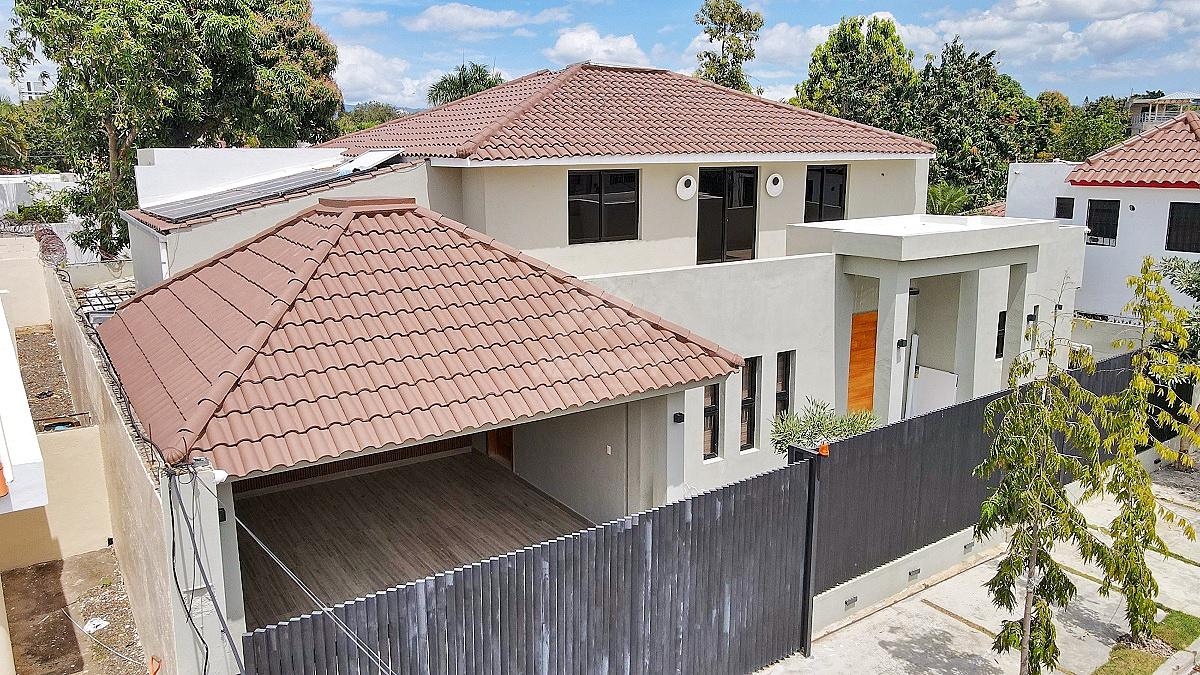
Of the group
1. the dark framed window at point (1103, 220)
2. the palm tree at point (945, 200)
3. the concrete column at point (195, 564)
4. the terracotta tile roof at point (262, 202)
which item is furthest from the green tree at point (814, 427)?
the palm tree at point (945, 200)

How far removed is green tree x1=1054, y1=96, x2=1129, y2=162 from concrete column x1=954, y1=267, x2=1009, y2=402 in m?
38.9

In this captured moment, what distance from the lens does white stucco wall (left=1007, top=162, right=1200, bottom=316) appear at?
23.3m

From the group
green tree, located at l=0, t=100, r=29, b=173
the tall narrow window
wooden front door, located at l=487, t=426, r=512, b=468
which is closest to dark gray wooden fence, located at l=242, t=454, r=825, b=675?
the tall narrow window

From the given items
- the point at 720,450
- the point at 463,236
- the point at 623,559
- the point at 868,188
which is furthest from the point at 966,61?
the point at 623,559

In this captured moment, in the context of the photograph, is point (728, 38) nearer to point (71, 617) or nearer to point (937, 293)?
point (937, 293)

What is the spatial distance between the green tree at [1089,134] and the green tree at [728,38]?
20.4m

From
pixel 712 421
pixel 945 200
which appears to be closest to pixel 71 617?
pixel 712 421

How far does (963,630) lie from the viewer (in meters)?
11.0

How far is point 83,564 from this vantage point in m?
13.6

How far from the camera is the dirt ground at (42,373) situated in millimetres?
17297

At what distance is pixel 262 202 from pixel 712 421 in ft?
27.8

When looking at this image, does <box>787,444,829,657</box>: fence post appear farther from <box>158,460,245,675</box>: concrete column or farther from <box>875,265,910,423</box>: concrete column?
<box>158,460,245,675</box>: concrete column

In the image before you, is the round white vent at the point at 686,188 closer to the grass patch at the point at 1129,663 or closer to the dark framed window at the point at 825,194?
the dark framed window at the point at 825,194

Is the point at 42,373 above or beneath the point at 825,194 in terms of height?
beneath
